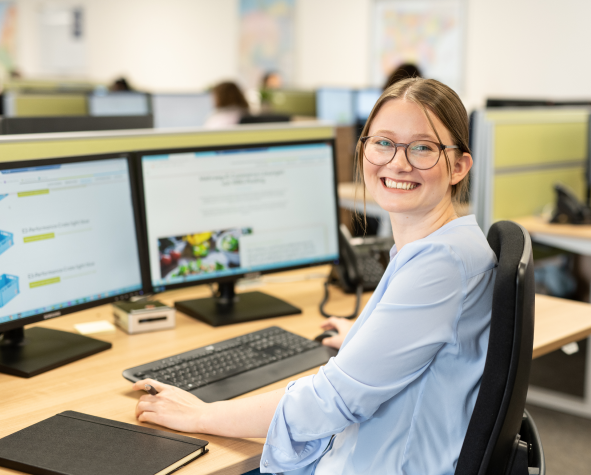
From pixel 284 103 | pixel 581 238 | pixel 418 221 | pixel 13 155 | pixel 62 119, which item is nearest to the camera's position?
pixel 418 221

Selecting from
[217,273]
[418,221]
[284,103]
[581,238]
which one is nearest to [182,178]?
[217,273]

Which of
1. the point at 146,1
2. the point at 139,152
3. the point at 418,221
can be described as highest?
the point at 146,1

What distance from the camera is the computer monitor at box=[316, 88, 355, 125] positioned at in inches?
242

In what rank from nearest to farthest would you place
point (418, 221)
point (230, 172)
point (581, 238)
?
point (418, 221) < point (230, 172) < point (581, 238)

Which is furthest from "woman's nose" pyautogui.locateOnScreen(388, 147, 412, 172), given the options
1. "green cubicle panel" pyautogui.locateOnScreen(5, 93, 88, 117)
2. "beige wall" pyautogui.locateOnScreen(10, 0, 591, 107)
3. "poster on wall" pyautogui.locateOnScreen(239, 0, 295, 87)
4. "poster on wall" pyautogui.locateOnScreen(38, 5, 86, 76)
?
"poster on wall" pyautogui.locateOnScreen(38, 5, 86, 76)

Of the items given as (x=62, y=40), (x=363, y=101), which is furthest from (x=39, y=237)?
(x=62, y=40)

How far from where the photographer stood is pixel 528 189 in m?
3.03

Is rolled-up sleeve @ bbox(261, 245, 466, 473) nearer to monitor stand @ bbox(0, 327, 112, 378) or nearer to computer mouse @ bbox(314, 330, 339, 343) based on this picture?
computer mouse @ bbox(314, 330, 339, 343)

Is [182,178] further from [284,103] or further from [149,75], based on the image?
[149,75]

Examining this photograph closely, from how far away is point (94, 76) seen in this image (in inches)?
421

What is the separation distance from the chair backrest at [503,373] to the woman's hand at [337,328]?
508 millimetres

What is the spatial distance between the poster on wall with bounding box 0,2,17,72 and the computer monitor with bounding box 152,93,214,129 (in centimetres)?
703

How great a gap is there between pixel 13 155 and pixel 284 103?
517 centimetres

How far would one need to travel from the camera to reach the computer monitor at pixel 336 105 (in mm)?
6152
